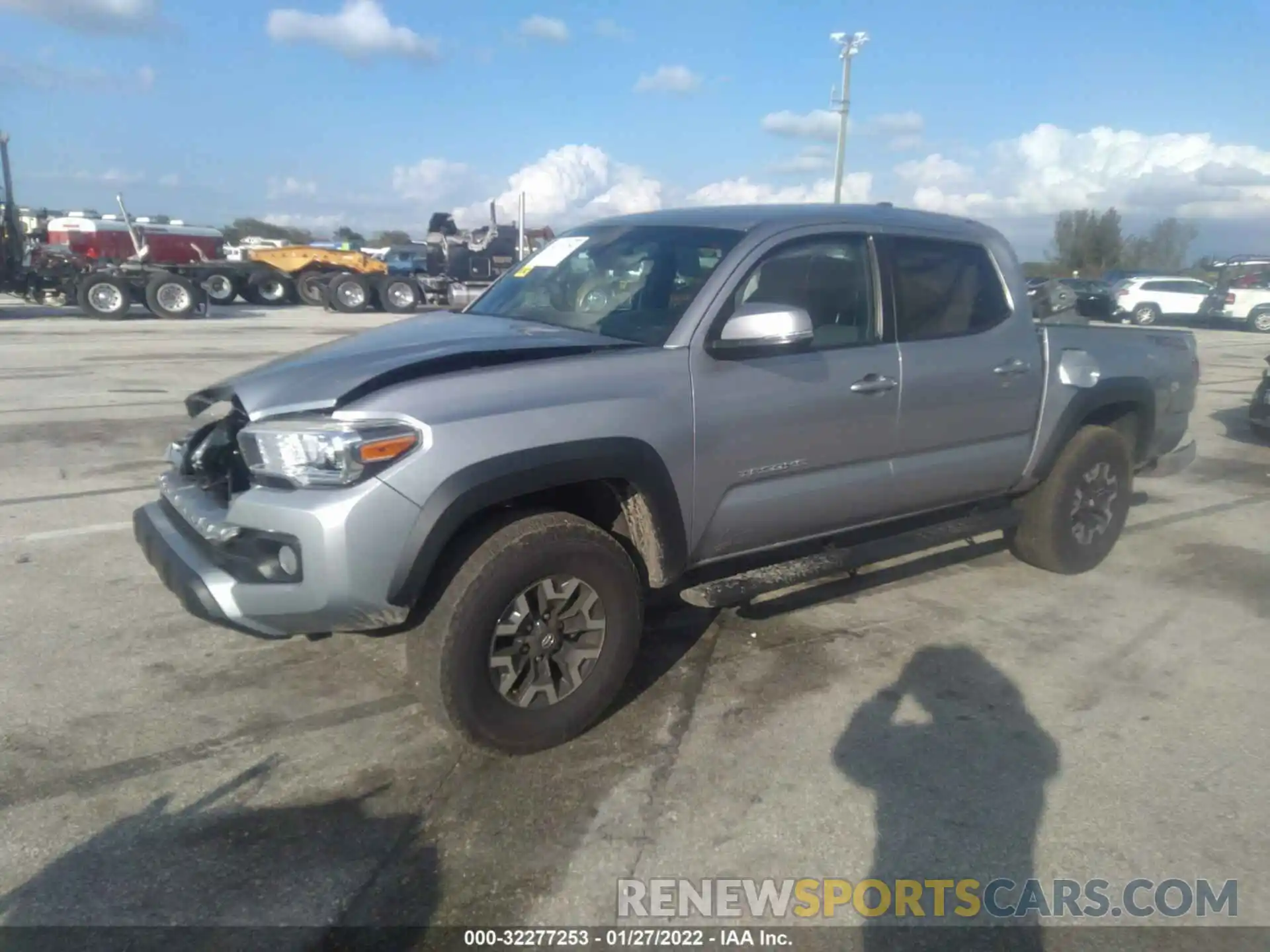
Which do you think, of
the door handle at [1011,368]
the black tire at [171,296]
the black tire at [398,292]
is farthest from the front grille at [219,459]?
the black tire at [398,292]

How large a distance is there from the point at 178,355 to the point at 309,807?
13369 mm

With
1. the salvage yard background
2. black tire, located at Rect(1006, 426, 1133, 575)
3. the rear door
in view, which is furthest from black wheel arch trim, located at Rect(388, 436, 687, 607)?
black tire, located at Rect(1006, 426, 1133, 575)

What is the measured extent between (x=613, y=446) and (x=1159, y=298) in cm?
3178

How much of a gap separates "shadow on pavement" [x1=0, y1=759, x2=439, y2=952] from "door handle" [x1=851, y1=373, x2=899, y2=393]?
2414 mm

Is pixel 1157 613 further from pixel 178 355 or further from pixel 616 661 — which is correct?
pixel 178 355

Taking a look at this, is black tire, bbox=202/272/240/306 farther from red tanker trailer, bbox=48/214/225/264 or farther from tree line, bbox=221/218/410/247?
tree line, bbox=221/218/410/247

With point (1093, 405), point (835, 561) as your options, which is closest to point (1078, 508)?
point (1093, 405)

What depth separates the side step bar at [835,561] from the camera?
12.8ft

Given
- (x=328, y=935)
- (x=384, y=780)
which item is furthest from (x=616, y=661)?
(x=328, y=935)

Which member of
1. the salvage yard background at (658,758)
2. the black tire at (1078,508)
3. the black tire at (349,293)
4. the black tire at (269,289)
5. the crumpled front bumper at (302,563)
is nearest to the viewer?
the salvage yard background at (658,758)

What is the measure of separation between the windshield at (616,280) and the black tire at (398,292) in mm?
22164

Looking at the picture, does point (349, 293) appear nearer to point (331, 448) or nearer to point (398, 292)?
point (398, 292)

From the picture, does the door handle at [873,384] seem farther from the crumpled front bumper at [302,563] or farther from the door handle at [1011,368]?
the crumpled front bumper at [302,563]

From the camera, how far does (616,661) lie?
3.61 metres
